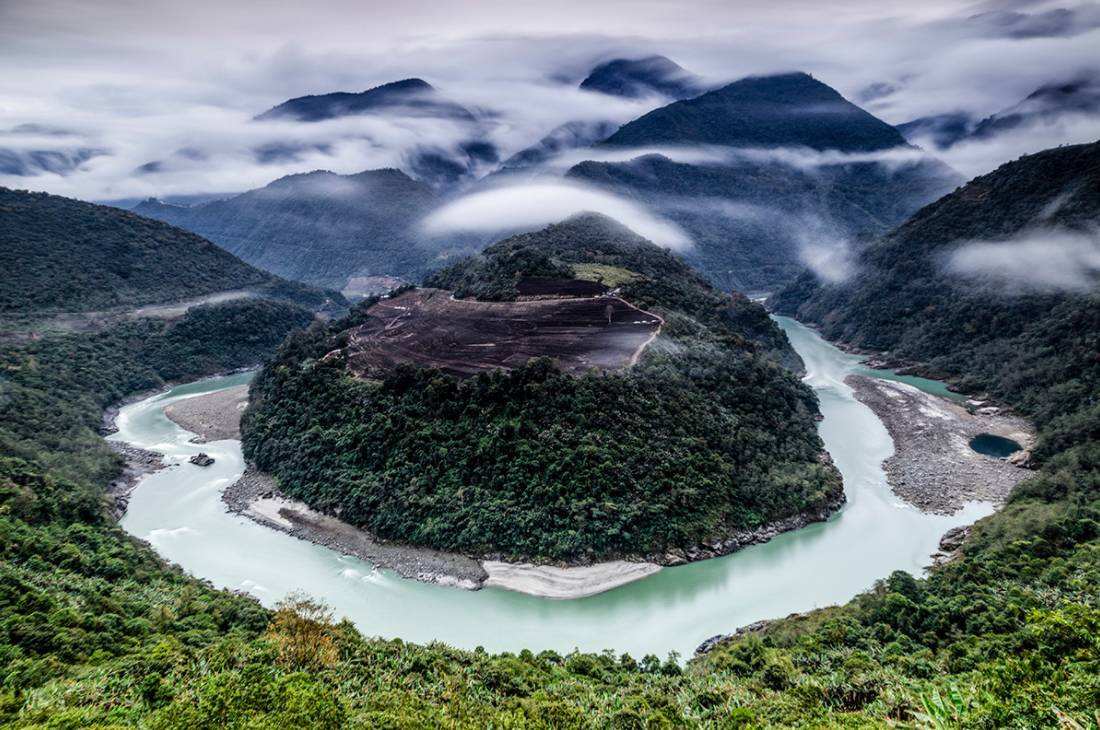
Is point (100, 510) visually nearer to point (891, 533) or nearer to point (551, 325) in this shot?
point (551, 325)

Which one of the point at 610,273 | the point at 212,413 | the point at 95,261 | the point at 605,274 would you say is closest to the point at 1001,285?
the point at 610,273

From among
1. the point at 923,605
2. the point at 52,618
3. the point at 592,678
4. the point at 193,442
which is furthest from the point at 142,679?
the point at 193,442

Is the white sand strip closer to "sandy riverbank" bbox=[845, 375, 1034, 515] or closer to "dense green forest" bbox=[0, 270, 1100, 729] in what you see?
"dense green forest" bbox=[0, 270, 1100, 729]

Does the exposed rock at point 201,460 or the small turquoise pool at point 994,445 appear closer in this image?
the small turquoise pool at point 994,445

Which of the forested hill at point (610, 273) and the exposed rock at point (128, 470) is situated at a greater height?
the forested hill at point (610, 273)

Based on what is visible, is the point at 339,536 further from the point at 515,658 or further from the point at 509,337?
the point at 509,337

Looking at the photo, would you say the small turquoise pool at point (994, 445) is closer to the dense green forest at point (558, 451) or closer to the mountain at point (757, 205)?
the dense green forest at point (558, 451)

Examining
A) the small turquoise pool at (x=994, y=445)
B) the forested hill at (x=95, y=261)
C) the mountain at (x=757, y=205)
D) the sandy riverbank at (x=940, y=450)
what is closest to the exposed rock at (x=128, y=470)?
the forested hill at (x=95, y=261)
